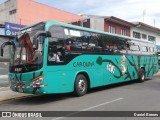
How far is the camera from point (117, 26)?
3247 cm

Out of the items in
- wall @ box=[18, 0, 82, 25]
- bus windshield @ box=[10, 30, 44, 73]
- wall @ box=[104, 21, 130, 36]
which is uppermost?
wall @ box=[18, 0, 82, 25]

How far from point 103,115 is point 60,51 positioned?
3771 millimetres

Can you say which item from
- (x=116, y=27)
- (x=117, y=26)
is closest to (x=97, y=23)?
(x=116, y=27)

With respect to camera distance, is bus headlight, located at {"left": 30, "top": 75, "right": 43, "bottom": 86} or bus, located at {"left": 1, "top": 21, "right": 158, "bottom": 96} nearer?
bus headlight, located at {"left": 30, "top": 75, "right": 43, "bottom": 86}

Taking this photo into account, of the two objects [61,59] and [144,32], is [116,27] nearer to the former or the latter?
[144,32]

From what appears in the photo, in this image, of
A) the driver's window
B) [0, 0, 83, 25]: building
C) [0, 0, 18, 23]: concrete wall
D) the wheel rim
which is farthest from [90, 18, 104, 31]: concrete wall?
the driver's window

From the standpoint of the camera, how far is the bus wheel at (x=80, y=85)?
11.5 metres

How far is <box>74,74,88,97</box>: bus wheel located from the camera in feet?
37.6

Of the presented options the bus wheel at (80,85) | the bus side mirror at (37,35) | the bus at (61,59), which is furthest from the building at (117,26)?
the bus side mirror at (37,35)

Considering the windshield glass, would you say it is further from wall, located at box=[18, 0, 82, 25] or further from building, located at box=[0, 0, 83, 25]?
building, located at box=[0, 0, 83, 25]

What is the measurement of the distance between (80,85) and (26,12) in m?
27.1

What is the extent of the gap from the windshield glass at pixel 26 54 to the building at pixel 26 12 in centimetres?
2414

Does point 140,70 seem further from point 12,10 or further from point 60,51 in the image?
point 12,10

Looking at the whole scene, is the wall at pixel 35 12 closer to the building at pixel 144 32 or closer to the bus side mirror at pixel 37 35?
the building at pixel 144 32
